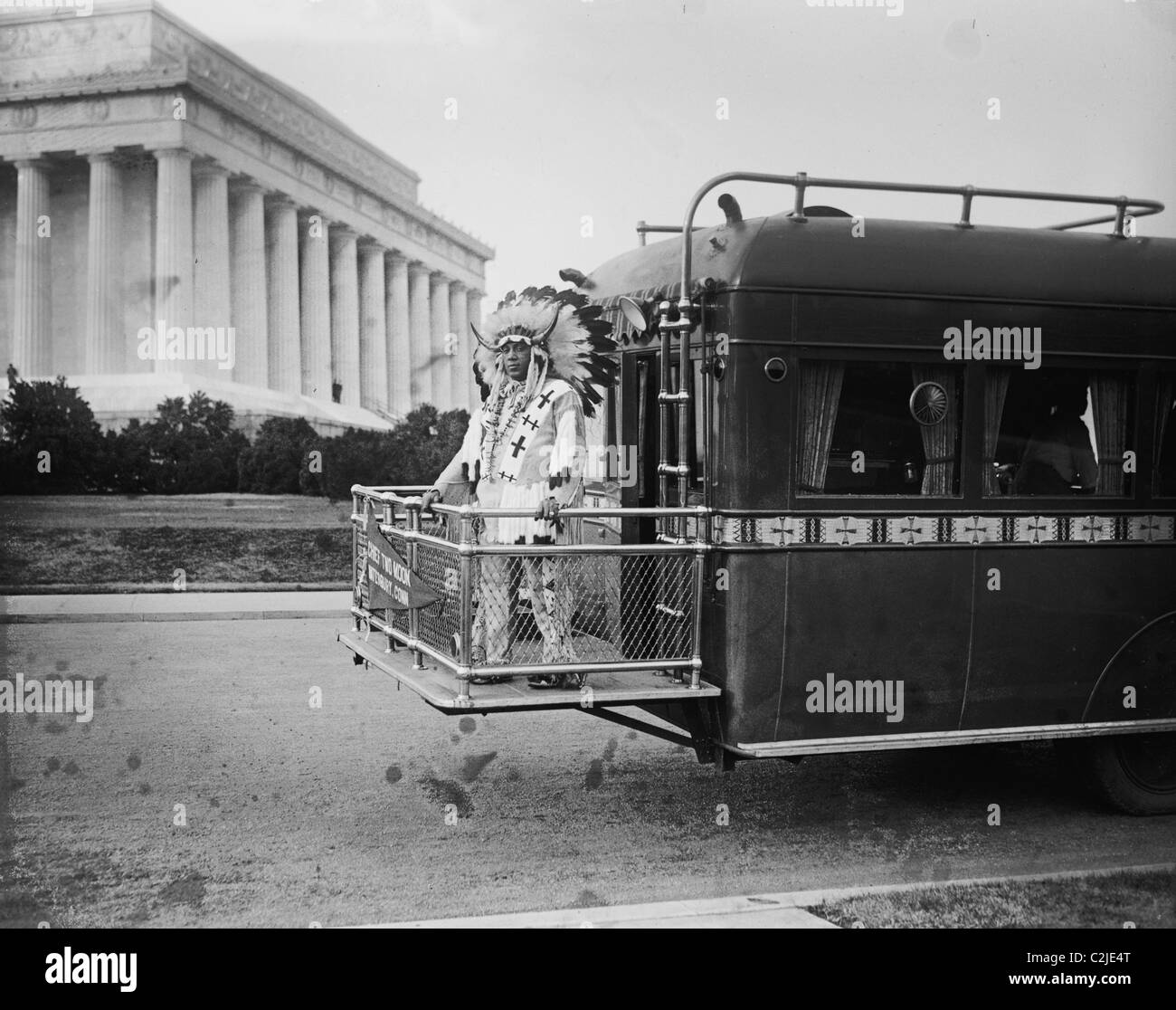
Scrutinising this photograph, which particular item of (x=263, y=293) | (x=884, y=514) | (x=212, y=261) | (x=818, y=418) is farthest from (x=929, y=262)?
(x=263, y=293)

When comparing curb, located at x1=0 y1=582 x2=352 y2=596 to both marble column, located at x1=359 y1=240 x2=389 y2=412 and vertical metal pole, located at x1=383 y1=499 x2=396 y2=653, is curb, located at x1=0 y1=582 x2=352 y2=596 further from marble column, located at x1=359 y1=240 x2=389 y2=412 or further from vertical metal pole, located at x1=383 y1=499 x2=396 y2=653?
vertical metal pole, located at x1=383 y1=499 x2=396 y2=653

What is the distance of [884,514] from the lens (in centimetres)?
619

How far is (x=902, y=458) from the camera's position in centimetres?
628

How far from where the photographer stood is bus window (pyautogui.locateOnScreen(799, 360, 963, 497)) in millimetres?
6141

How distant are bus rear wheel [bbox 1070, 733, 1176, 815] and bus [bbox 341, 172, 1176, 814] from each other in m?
0.02

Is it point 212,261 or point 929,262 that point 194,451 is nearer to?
point 212,261

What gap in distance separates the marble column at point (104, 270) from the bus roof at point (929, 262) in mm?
16808

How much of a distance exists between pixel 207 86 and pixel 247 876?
56.9 ft

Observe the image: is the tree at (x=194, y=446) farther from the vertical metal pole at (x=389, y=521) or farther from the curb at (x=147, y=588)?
the vertical metal pole at (x=389, y=521)

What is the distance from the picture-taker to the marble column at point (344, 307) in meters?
26.6

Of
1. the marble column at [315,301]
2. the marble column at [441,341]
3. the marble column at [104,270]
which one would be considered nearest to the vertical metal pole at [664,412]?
the marble column at [441,341]

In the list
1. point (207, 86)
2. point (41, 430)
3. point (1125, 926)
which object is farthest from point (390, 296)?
point (1125, 926)

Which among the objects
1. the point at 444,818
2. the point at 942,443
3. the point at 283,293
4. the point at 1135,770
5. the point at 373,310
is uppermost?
the point at 283,293

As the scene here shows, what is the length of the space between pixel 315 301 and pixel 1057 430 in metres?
22.7
